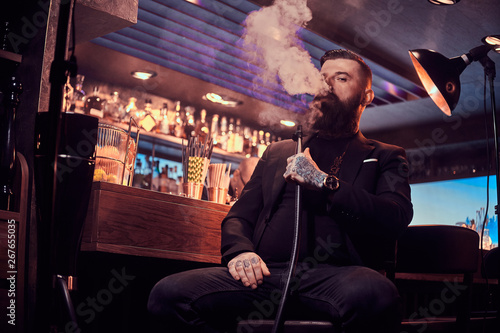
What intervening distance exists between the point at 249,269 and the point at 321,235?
0.32 m

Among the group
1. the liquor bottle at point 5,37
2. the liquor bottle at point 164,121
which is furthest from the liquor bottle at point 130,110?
the liquor bottle at point 5,37

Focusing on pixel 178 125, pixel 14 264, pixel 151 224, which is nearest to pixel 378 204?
pixel 151 224

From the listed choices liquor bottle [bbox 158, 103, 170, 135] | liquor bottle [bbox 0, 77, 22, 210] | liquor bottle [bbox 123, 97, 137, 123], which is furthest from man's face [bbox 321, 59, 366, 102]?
liquor bottle [bbox 158, 103, 170, 135]

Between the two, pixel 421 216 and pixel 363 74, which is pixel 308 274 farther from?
pixel 421 216

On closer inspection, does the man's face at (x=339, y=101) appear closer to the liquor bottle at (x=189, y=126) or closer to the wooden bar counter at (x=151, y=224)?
the wooden bar counter at (x=151, y=224)

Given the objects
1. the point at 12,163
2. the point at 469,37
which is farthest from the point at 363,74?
the point at 469,37

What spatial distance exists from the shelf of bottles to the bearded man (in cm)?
282

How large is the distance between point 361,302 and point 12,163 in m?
1.52

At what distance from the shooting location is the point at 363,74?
234cm

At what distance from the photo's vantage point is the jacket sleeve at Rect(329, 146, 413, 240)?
1.82 meters

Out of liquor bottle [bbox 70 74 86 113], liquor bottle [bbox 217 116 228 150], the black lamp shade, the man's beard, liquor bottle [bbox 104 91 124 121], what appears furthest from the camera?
liquor bottle [bbox 217 116 228 150]

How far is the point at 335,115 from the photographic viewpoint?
2.28 meters

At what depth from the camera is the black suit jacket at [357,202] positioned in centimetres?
184

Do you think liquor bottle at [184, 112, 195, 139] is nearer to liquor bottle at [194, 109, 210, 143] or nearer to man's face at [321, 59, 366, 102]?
liquor bottle at [194, 109, 210, 143]
